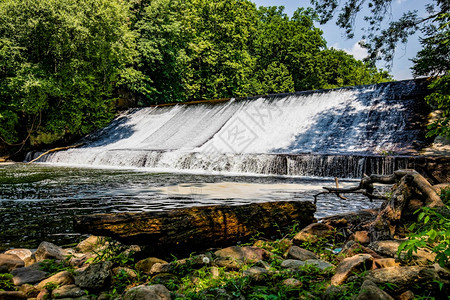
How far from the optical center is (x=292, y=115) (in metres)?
17.2

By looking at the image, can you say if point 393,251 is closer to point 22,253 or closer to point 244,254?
point 244,254

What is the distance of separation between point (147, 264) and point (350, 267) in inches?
68.5

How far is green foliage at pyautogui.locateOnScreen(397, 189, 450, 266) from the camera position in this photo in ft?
5.41

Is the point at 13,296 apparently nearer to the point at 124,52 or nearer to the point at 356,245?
the point at 356,245

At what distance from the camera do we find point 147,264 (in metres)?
2.75

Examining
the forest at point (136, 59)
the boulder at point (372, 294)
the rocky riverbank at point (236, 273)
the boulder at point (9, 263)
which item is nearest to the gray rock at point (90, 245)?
the rocky riverbank at point (236, 273)

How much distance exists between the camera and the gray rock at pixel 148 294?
1990 mm

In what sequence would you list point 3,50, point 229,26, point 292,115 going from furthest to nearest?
point 229,26, point 292,115, point 3,50

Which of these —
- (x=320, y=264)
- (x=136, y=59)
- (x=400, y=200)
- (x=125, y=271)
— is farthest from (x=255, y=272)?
(x=136, y=59)

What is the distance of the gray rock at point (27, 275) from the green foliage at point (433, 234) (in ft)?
9.10

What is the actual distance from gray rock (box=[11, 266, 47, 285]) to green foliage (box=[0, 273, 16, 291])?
0.13ft

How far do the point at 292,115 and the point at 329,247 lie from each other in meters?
14.5

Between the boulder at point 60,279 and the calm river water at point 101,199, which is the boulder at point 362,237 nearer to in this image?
the calm river water at point 101,199

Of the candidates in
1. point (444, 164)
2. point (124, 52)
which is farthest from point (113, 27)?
point (444, 164)
